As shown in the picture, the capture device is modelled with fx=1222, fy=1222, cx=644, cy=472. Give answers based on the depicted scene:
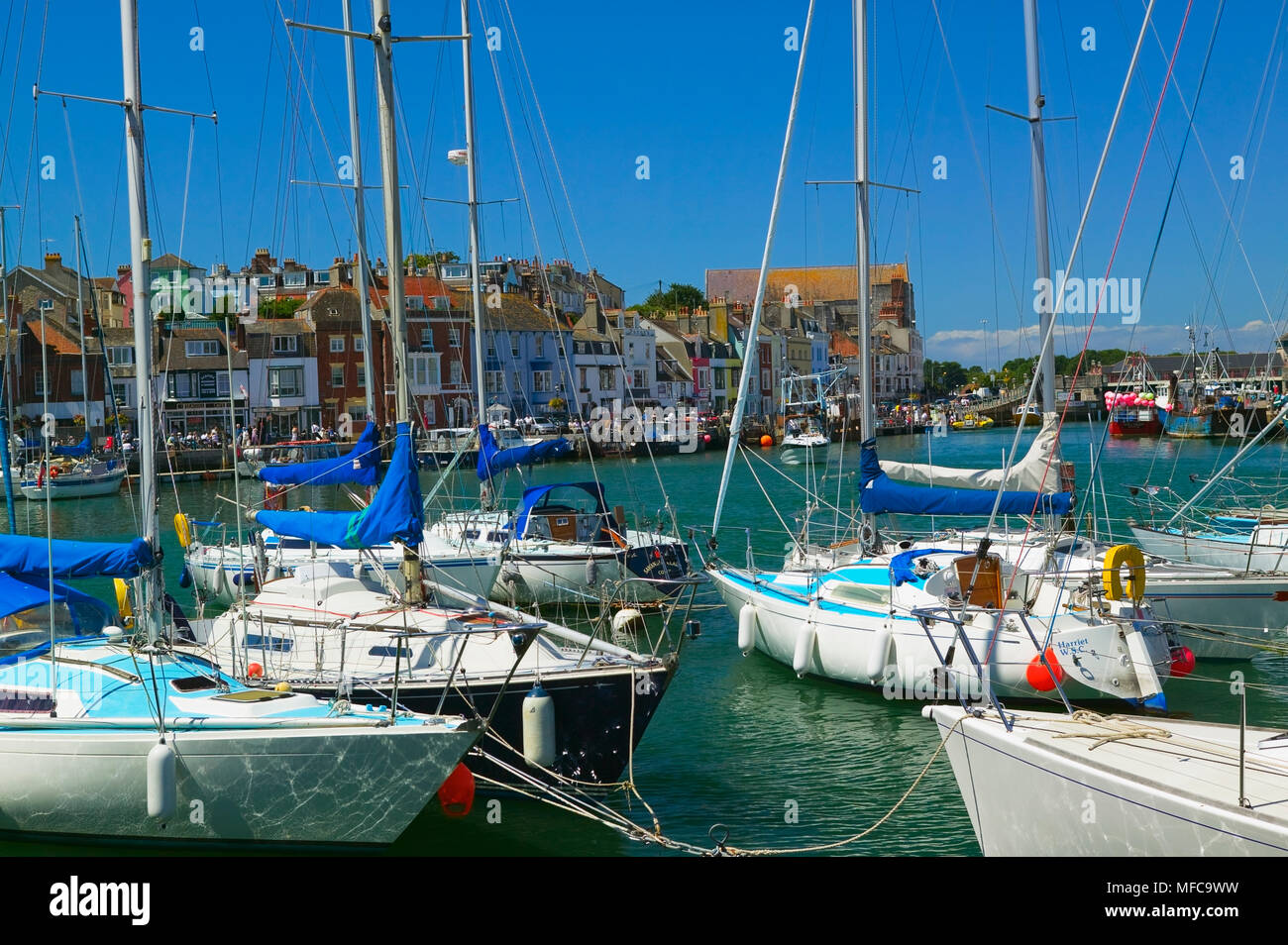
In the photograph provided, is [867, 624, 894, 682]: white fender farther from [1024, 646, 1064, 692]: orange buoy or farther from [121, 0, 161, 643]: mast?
[121, 0, 161, 643]: mast

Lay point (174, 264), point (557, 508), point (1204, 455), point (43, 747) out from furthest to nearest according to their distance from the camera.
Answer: point (174, 264), point (1204, 455), point (557, 508), point (43, 747)

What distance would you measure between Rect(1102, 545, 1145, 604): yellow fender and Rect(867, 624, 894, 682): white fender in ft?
9.78

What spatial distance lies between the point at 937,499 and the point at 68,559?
487 inches

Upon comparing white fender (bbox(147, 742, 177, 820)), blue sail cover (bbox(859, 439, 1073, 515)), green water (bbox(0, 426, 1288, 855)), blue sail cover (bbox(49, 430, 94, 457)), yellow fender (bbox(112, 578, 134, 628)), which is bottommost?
green water (bbox(0, 426, 1288, 855))

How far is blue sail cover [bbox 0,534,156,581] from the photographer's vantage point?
12.6m

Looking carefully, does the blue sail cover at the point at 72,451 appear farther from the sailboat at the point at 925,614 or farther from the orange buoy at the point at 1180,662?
the orange buoy at the point at 1180,662

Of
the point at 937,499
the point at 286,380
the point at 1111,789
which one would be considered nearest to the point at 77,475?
the point at 286,380

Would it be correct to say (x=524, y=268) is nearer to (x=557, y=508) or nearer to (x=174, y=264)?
(x=174, y=264)

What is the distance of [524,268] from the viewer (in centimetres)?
9031

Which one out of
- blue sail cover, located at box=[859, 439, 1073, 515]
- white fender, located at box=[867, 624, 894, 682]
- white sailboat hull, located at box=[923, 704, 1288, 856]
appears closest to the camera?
white sailboat hull, located at box=[923, 704, 1288, 856]

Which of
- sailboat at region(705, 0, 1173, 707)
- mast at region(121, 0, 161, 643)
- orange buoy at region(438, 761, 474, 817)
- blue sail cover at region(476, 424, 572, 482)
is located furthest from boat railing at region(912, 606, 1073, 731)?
blue sail cover at region(476, 424, 572, 482)

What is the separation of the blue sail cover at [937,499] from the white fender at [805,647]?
3.05m

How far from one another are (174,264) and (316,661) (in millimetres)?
80837
